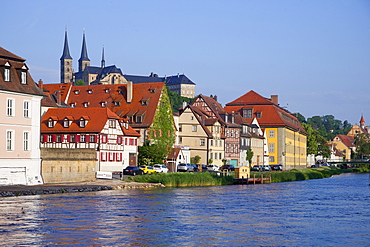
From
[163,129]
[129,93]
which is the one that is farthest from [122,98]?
[163,129]

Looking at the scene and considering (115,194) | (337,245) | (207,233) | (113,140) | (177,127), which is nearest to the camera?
(337,245)

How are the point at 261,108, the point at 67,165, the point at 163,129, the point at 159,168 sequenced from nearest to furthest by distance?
1. the point at 67,165
2. the point at 159,168
3. the point at 163,129
4. the point at 261,108

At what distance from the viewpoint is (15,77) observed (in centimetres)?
5966

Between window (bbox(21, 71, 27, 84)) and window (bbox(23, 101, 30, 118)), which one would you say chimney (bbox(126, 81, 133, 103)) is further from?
window (bbox(23, 101, 30, 118))

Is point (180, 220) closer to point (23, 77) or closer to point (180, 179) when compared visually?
point (23, 77)

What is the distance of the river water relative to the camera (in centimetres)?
3259

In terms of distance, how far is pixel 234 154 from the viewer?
121000 millimetres

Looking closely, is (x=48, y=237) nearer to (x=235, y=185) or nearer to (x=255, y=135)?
(x=235, y=185)

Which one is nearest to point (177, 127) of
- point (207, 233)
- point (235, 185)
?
point (235, 185)

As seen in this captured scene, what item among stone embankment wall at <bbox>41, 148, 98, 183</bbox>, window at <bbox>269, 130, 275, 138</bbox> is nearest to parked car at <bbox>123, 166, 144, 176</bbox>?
stone embankment wall at <bbox>41, 148, 98, 183</bbox>

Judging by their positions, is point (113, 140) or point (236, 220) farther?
point (113, 140)

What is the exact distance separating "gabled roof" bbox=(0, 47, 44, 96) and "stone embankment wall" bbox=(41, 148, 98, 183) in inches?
232

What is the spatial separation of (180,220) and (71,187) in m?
21.4

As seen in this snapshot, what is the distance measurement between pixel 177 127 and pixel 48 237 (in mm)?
78700
